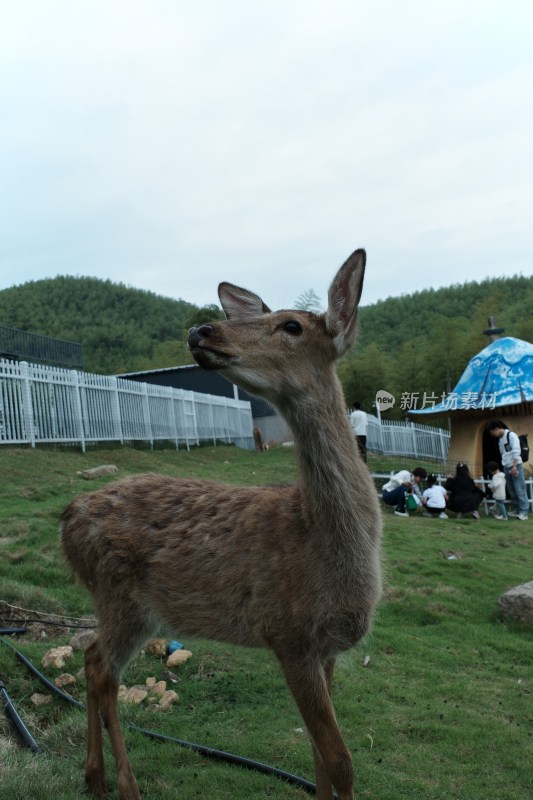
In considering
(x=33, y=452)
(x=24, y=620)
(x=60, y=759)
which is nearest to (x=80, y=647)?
(x=24, y=620)

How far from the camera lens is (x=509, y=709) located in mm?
5117

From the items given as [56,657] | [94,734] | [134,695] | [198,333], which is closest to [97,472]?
[56,657]

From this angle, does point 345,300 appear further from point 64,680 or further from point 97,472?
point 97,472

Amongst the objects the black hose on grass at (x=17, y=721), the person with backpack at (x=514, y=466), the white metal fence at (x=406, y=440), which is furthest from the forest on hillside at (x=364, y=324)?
the black hose on grass at (x=17, y=721)

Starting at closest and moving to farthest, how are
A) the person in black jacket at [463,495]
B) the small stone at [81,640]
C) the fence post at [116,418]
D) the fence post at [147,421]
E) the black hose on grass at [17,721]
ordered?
the black hose on grass at [17,721] < the small stone at [81,640] < the person in black jacket at [463,495] < the fence post at [116,418] < the fence post at [147,421]

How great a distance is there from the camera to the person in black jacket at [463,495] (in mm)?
14430

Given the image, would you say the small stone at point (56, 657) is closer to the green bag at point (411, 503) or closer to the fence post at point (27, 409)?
the green bag at point (411, 503)

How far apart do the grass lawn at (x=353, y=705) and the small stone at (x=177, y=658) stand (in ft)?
0.24

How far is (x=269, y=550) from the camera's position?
3.45 meters

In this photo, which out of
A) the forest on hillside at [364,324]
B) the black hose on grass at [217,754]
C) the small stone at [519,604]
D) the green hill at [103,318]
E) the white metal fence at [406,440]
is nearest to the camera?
the black hose on grass at [217,754]

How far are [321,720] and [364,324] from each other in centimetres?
3090

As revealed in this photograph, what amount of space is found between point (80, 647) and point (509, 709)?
125 inches

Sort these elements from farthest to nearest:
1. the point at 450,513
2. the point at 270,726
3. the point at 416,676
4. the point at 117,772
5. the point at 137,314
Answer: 1. the point at 137,314
2. the point at 450,513
3. the point at 416,676
4. the point at 270,726
5. the point at 117,772

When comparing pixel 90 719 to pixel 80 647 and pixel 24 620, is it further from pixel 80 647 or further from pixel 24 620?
pixel 24 620
